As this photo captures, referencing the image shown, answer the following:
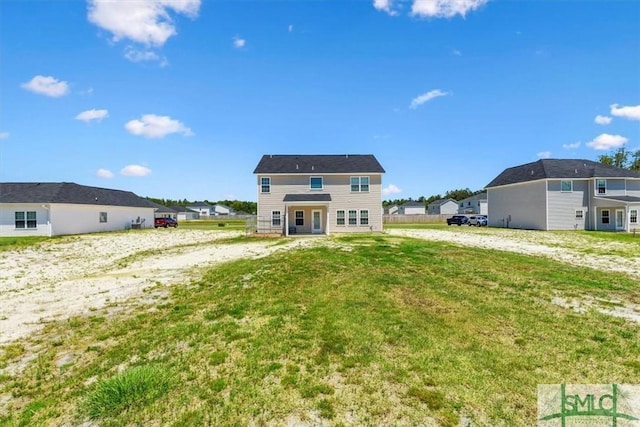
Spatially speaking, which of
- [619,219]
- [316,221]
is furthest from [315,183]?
[619,219]

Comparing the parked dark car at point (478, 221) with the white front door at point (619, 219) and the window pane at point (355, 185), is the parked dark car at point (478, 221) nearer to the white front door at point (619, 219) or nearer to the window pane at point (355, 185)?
the white front door at point (619, 219)

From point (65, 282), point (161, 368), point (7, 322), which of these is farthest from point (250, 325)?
point (65, 282)

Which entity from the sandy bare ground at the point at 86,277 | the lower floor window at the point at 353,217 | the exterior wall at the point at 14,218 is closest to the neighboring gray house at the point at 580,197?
the lower floor window at the point at 353,217

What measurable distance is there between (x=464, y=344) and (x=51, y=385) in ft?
19.4

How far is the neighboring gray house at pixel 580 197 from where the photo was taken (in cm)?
3350

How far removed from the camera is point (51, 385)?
4551mm

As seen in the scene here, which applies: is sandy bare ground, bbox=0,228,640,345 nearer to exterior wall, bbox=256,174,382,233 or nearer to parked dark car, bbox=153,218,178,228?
exterior wall, bbox=256,174,382,233

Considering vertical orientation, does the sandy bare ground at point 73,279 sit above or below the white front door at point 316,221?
below

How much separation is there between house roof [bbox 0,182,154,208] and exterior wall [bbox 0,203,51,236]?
479 millimetres

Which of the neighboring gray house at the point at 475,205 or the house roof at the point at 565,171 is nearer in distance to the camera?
the house roof at the point at 565,171

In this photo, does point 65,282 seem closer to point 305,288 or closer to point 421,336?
point 305,288

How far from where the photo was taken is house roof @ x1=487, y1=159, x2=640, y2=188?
115 ft

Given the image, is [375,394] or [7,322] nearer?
[375,394]

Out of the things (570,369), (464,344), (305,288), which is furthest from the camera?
(305,288)
